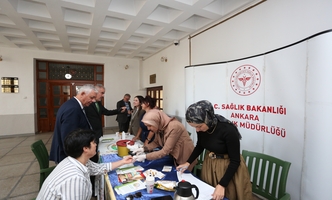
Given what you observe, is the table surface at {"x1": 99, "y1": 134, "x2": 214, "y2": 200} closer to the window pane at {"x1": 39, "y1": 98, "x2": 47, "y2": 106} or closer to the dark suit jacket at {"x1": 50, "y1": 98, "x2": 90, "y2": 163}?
the dark suit jacket at {"x1": 50, "y1": 98, "x2": 90, "y2": 163}

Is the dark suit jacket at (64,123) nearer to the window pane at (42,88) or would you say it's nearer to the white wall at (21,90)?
the white wall at (21,90)

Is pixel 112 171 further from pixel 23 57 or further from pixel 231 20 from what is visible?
pixel 23 57

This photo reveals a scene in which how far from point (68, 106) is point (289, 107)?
2.70 meters

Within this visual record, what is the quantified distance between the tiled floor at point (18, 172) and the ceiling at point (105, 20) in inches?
127

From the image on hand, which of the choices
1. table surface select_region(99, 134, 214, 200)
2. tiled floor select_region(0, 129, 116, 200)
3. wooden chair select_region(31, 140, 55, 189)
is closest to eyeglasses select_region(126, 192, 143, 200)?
table surface select_region(99, 134, 214, 200)

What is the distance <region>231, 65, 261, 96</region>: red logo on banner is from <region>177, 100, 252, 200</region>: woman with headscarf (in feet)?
4.27

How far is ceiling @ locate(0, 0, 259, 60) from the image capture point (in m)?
3.07

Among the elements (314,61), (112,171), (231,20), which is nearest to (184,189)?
(112,171)

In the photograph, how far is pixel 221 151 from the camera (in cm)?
142

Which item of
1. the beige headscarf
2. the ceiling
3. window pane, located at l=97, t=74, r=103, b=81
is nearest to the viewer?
the beige headscarf

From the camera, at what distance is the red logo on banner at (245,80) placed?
238 cm

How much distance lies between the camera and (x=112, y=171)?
161 cm

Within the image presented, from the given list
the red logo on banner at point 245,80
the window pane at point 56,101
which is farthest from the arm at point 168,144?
the window pane at point 56,101

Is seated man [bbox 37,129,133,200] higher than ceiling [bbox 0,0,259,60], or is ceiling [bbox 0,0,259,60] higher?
ceiling [bbox 0,0,259,60]
